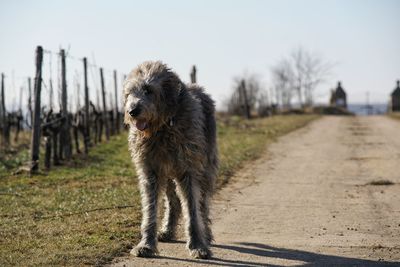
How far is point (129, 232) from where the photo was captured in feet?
25.6

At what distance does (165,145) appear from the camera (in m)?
6.93

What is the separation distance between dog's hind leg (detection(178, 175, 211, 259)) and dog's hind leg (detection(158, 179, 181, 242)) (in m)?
0.64

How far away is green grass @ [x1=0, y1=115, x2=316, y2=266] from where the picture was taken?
22.3 ft

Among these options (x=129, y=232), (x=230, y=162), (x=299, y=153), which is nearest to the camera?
(x=129, y=232)

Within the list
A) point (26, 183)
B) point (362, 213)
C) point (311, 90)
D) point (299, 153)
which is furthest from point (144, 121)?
point (311, 90)

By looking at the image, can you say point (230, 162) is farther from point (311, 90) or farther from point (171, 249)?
point (311, 90)

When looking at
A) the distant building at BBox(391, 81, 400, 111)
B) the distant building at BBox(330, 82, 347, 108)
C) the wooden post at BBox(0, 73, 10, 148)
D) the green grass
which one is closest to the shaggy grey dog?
the green grass

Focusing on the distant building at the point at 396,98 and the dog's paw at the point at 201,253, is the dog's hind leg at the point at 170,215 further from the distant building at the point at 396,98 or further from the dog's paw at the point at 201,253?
the distant building at the point at 396,98

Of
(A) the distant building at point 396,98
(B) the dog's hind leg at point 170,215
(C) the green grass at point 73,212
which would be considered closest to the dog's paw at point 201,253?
(C) the green grass at point 73,212

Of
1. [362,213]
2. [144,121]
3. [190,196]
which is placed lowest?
[362,213]

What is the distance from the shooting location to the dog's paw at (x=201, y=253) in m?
6.62

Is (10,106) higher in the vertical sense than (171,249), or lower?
higher

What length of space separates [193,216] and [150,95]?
1367 millimetres

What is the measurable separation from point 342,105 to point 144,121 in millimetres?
69900
